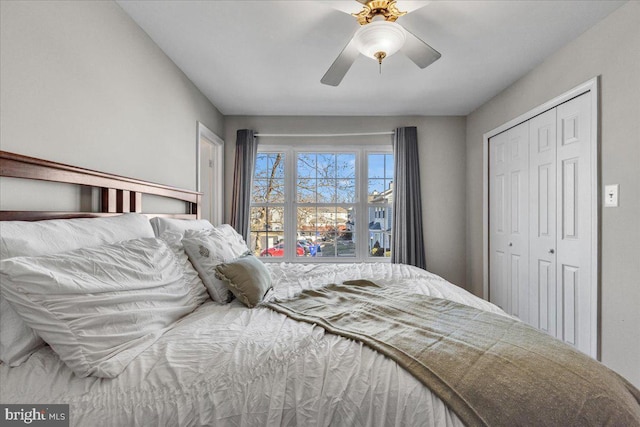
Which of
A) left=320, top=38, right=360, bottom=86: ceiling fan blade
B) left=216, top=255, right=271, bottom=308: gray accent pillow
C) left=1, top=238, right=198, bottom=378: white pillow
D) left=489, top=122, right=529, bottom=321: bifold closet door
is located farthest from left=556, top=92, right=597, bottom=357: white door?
left=1, top=238, right=198, bottom=378: white pillow

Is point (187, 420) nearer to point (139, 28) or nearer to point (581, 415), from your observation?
point (581, 415)

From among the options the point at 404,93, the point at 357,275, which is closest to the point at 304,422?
→ the point at 357,275

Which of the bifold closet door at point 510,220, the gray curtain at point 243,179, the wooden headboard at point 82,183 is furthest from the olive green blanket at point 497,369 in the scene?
the gray curtain at point 243,179

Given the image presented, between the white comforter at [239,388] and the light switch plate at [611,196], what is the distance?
6.07ft

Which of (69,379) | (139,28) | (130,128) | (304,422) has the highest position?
(139,28)

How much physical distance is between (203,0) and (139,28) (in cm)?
56

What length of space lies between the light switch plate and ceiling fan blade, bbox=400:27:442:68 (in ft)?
4.38

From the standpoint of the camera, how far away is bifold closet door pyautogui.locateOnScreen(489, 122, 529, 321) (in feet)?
8.70

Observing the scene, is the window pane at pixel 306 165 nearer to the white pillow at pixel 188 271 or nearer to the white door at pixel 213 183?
the white door at pixel 213 183

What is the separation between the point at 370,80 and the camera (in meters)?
2.63

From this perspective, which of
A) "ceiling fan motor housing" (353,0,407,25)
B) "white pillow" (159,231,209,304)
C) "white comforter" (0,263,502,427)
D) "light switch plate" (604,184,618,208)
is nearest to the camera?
"white comforter" (0,263,502,427)

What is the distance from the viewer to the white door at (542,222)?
90.8 inches

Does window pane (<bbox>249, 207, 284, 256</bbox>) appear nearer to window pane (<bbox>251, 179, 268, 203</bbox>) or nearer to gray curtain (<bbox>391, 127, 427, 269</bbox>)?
window pane (<bbox>251, 179, 268, 203</bbox>)

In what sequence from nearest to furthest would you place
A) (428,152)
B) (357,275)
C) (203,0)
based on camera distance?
(203,0), (357,275), (428,152)
